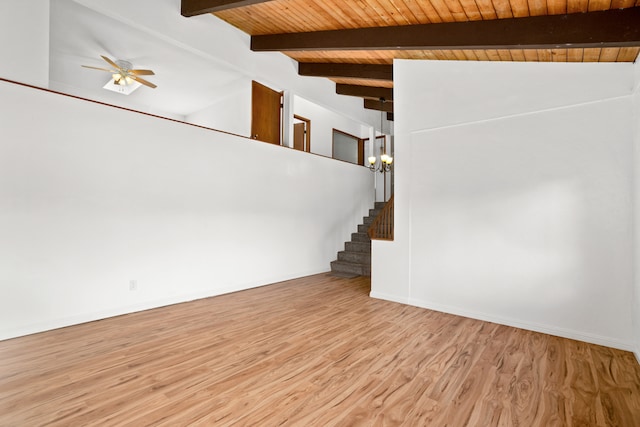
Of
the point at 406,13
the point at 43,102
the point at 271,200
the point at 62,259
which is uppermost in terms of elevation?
the point at 406,13

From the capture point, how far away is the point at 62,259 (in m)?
3.63

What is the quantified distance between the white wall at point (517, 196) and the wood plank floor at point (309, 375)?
40 centimetres

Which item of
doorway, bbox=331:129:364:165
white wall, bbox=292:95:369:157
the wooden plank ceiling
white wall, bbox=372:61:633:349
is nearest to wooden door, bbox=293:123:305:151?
white wall, bbox=292:95:369:157

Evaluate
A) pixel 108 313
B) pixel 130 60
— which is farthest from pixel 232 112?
pixel 108 313

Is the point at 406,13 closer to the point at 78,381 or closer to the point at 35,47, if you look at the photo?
the point at 35,47

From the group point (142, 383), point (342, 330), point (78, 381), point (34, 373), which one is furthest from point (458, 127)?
point (34, 373)

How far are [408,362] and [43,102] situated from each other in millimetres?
4575

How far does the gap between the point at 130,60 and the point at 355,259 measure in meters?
5.95

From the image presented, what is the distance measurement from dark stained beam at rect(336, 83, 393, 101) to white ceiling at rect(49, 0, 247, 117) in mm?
2491

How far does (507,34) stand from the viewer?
3.39 meters

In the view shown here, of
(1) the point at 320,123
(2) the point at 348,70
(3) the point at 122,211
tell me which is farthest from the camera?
(1) the point at 320,123

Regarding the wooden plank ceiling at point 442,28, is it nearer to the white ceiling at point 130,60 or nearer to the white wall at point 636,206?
the white wall at point 636,206

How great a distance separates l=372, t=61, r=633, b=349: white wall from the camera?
3346 mm

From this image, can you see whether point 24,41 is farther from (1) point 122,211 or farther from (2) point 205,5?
(2) point 205,5
